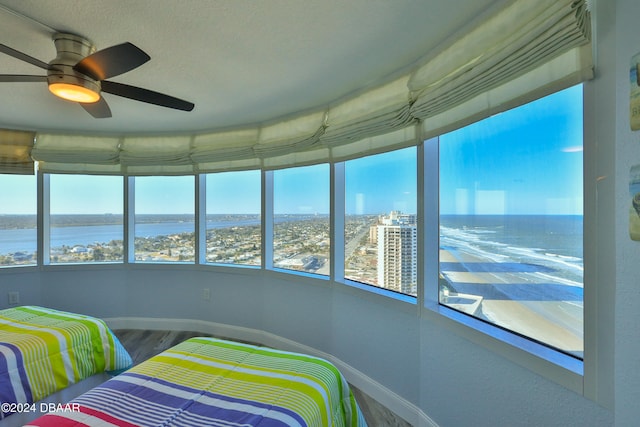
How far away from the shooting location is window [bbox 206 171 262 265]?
10.7ft

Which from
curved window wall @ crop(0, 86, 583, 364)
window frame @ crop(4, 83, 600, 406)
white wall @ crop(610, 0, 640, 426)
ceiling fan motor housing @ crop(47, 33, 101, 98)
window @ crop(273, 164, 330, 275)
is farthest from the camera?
window @ crop(273, 164, 330, 275)

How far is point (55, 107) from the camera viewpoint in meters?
2.69

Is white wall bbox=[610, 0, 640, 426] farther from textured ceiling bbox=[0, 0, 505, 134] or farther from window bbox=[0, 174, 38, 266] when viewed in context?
window bbox=[0, 174, 38, 266]

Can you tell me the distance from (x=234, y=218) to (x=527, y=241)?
2.82 meters

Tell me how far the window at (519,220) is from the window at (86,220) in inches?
146

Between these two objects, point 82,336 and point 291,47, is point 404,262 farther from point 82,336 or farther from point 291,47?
point 82,336

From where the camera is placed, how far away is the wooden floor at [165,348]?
6.48ft

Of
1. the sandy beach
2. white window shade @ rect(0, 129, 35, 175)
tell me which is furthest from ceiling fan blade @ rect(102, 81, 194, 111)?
white window shade @ rect(0, 129, 35, 175)

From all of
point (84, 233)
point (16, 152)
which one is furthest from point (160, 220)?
point (16, 152)

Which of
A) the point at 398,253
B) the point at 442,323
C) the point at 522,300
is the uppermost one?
the point at 398,253

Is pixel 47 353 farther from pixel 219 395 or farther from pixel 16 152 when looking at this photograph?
pixel 16 152

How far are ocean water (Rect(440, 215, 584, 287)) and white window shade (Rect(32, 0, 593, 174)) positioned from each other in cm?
53

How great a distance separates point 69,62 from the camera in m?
1.59

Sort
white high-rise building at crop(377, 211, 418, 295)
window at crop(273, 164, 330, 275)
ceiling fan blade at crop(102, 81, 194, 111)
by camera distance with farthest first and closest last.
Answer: window at crop(273, 164, 330, 275)
white high-rise building at crop(377, 211, 418, 295)
ceiling fan blade at crop(102, 81, 194, 111)
